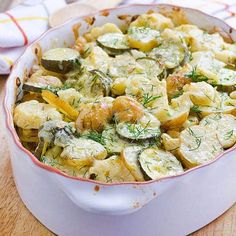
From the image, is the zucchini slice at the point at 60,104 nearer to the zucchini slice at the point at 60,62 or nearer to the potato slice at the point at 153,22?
the zucchini slice at the point at 60,62

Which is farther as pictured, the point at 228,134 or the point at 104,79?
the point at 104,79

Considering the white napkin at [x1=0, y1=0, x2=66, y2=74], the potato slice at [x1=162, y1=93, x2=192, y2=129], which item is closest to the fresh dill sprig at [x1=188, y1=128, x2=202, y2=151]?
the potato slice at [x1=162, y1=93, x2=192, y2=129]

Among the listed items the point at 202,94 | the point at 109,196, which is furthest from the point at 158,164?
the point at 202,94

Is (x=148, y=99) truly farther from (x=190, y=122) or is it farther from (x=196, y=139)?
(x=196, y=139)

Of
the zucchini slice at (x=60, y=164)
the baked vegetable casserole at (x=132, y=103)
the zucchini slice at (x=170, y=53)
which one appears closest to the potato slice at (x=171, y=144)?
the baked vegetable casserole at (x=132, y=103)

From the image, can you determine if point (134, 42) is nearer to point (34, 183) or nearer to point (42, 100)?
point (42, 100)

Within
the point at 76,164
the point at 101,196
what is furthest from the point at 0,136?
the point at 101,196
